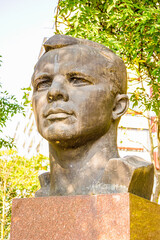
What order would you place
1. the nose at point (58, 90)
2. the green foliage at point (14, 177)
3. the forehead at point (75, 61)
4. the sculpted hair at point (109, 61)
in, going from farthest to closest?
the green foliage at point (14, 177) → the sculpted hair at point (109, 61) → the forehead at point (75, 61) → the nose at point (58, 90)

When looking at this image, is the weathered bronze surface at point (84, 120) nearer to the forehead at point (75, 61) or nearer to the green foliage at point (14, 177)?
the forehead at point (75, 61)

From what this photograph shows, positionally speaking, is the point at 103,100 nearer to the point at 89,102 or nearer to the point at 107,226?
the point at 89,102

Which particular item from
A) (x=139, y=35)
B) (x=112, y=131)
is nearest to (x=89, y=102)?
(x=112, y=131)

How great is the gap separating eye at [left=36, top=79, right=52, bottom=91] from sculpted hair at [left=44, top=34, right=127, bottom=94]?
0.39m

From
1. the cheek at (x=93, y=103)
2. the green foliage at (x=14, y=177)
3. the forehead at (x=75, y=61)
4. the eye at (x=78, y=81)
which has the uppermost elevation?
the forehead at (x=75, y=61)

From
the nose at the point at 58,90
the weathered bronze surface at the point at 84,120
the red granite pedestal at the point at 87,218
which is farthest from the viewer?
the nose at the point at 58,90

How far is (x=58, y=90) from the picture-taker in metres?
3.42

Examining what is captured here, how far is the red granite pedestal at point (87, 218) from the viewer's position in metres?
2.94

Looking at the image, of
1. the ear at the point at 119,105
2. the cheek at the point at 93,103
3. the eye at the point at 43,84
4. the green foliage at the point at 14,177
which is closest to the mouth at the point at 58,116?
the cheek at the point at 93,103

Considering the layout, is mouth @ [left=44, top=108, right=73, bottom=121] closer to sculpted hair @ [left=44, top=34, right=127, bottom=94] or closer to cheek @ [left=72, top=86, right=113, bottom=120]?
cheek @ [left=72, top=86, right=113, bottom=120]

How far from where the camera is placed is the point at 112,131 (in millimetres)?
3676

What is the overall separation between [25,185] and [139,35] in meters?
12.3

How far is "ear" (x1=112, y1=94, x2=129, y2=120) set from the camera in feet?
12.1

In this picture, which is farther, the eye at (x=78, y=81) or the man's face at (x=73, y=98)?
the eye at (x=78, y=81)
